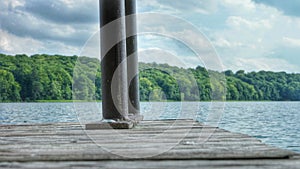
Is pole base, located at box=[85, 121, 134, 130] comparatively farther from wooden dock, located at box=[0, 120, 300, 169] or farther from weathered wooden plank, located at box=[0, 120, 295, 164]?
wooden dock, located at box=[0, 120, 300, 169]

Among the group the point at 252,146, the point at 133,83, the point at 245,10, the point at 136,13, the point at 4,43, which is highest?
the point at 245,10

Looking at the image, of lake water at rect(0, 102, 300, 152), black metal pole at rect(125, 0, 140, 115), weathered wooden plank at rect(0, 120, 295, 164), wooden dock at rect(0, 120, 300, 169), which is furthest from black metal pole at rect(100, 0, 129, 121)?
black metal pole at rect(125, 0, 140, 115)

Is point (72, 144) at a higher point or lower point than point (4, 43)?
lower

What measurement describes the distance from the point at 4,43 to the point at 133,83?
43811mm

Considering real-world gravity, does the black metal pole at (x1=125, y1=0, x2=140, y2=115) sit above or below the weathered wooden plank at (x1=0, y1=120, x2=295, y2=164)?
above

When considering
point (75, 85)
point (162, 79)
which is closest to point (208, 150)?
point (75, 85)

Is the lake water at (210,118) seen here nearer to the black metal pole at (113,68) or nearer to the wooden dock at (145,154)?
the black metal pole at (113,68)

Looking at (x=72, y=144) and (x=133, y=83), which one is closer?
(x=72, y=144)

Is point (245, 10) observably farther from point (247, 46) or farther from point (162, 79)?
point (162, 79)

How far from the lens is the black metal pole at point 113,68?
4512mm

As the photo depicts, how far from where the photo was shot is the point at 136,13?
21.0 feet

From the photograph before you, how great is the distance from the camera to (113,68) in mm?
4516

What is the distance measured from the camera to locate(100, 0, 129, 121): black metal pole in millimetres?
4512

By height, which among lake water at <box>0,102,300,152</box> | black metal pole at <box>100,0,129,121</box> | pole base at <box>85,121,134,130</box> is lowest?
lake water at <box>0,102,300,152</box>
